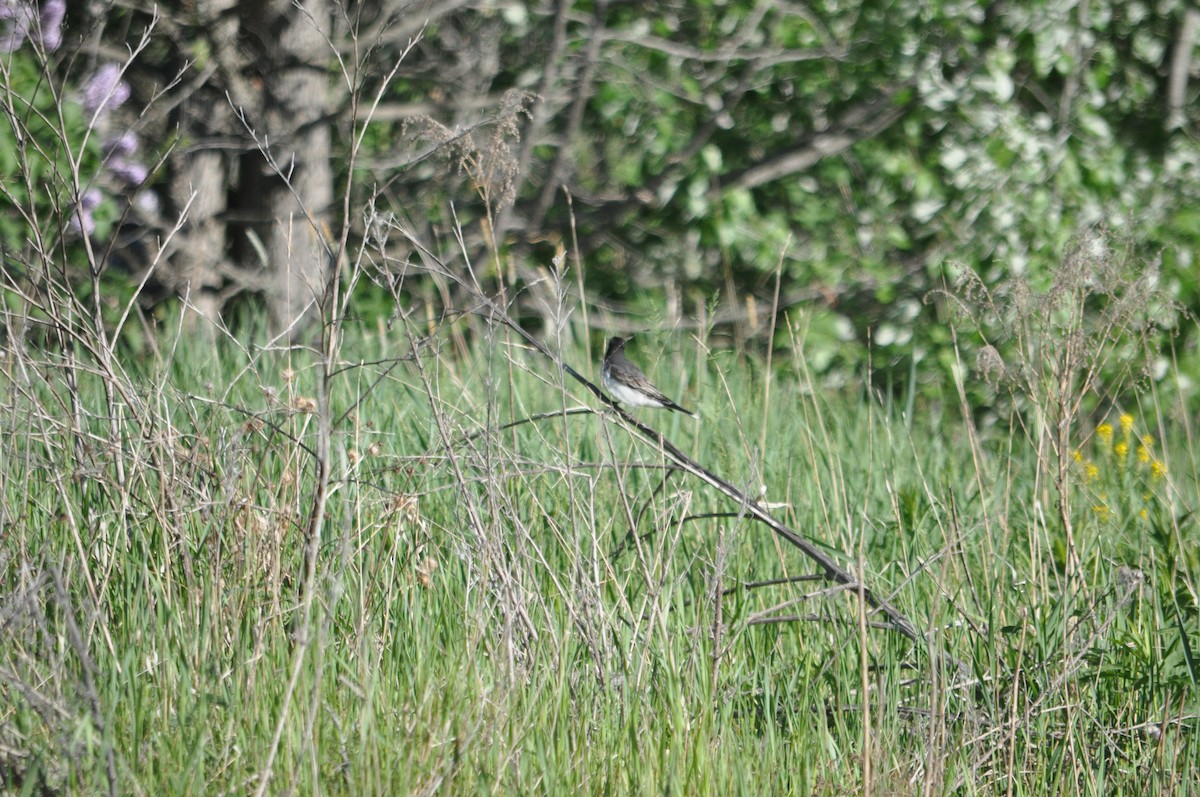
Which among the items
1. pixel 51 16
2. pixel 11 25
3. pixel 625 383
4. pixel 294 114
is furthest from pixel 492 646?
pixel 294 114

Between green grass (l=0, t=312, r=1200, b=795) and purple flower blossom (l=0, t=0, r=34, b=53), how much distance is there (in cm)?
86

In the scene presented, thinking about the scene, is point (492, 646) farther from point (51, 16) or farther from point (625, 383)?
point (51, 16)

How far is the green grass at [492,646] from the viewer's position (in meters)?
1.95

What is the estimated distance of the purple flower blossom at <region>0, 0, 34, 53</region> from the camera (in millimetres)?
2924

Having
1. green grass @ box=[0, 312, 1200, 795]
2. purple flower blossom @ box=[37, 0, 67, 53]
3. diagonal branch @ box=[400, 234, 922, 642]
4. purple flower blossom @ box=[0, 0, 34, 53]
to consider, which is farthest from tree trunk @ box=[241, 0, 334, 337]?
diagonal branch @ box=[400, 234, 922, 642]

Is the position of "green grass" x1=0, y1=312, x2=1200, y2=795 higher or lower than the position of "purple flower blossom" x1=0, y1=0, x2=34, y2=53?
lower

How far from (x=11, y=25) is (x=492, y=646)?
→ 10.4ft

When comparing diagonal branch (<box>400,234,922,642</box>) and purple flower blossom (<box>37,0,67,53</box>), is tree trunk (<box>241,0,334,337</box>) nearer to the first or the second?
purple flower blossom (<box>37,0,67,53</box>)

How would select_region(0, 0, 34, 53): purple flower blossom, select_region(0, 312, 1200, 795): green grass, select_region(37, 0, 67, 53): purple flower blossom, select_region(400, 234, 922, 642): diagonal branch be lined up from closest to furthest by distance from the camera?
1. select_region(0, 312, 1200, 795): green grass
2. select_region(400, 234, 922, 642): diagonal branch
3. select_region(0, 0, 34, 53): purple flower blossom
4. select_region(37, 0, 67, 53): purple flower blossom

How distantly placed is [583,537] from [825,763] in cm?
93

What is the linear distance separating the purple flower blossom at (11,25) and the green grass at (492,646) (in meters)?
0.86

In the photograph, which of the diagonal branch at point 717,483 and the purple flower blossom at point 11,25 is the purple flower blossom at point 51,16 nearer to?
the purple flower blossom at point 11,25

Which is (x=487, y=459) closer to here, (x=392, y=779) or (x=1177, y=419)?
(x=392, y=779)

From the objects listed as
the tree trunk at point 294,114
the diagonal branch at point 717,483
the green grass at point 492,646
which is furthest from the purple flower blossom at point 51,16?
the diagonal branch at point 717,483
